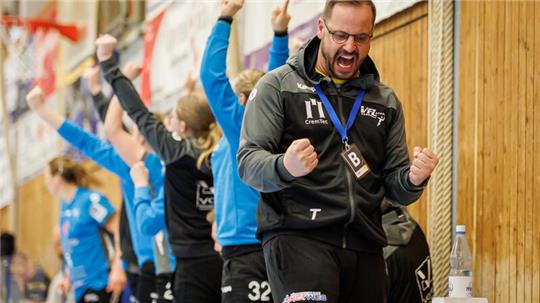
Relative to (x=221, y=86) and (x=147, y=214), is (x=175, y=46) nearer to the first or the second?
(x=147, y=214)

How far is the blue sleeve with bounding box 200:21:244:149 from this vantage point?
171 inches

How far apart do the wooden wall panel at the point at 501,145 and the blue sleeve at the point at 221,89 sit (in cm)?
116

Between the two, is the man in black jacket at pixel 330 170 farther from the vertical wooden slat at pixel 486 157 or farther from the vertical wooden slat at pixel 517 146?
the vertical wooden slat at pixel 486 157

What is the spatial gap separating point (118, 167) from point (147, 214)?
120cm

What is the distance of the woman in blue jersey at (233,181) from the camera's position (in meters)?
4.19

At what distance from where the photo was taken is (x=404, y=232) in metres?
4.34

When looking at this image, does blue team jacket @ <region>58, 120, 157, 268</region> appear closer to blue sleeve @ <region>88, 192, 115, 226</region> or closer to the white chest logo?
blue sleeve @ <region>88, 192, 115, 226</region>

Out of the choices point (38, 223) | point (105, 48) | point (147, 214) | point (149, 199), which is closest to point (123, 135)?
point (105, 48)

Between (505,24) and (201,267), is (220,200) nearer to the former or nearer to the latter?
(201,267)

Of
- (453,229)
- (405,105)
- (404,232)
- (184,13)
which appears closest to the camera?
(404,232)

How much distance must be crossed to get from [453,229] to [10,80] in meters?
Result: 11.9

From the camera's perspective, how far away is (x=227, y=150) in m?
4.36

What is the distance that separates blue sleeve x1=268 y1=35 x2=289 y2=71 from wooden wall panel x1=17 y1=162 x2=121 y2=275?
9.00 metres

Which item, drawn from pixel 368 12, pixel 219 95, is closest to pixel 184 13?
pixel 219 95
